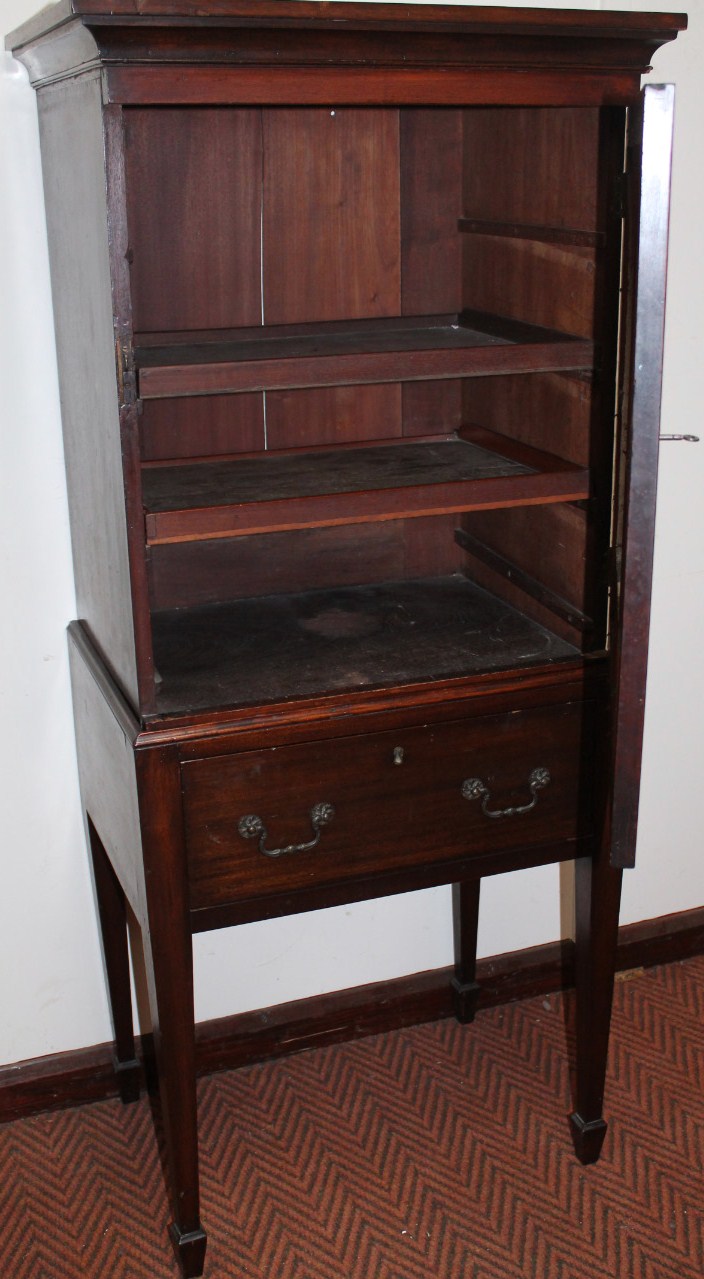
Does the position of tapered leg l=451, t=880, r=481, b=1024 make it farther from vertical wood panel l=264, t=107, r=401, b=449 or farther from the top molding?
the top molding

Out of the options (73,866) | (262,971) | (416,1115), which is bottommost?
(416,1115)

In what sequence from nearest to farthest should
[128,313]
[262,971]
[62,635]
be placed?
[128,313] → [62,635] → [262,971]

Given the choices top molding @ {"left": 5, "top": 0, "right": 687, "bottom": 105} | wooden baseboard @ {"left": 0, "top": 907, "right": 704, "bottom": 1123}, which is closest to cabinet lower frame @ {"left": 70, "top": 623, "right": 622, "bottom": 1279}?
wooden baseboard @ {"left": 0, "top": 907, "right": 704, "bottom": 1123}

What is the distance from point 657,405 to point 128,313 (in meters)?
0.46

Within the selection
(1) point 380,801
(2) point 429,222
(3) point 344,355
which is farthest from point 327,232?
(1) point 380,801

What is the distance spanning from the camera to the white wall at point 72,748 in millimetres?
1391

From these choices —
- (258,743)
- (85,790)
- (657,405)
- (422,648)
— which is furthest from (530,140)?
(85,790)

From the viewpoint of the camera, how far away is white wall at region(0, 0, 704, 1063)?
139 cm

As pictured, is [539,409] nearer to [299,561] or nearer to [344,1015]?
[299,561]

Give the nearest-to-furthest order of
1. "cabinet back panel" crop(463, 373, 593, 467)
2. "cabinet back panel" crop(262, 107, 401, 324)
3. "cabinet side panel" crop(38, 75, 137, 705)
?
"cabinet side panel" crop(38, 75, 137, 705) < "cabinet back panel" crop(463, 373, 593, 467) < "cabinet back panel" crop(262, 107, 401, 324)

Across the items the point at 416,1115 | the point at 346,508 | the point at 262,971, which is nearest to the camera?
the point at 346,508

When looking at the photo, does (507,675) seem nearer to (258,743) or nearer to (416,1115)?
(258,743)

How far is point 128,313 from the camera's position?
Result: 106 cm

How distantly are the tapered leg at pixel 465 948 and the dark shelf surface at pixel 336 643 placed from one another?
483 mm
